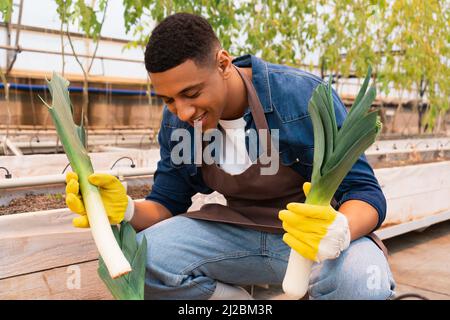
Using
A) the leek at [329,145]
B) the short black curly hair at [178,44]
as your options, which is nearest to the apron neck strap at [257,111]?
the short black curly hair at [178,44]

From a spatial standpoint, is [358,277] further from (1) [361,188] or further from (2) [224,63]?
(2) [224,63]

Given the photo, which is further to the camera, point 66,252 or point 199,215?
point 66,252

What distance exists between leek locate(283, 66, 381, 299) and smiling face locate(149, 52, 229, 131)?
0.29 metres

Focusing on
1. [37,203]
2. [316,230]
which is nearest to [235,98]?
[316,230]

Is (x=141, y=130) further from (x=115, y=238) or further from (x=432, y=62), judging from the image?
(x=115, y=238)

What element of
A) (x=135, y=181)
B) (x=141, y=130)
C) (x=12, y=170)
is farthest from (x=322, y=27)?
(x=12, y=170)

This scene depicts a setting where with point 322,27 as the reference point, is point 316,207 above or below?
below

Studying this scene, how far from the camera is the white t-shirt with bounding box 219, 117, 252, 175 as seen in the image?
149 centimetres

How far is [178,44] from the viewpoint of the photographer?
47.4 inches

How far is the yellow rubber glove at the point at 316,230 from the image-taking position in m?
1.08

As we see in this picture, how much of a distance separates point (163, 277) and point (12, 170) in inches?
53.1

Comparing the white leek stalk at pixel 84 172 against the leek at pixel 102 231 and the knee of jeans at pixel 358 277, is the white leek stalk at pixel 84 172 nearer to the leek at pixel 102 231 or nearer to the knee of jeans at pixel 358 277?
the leek at pixel 102 231

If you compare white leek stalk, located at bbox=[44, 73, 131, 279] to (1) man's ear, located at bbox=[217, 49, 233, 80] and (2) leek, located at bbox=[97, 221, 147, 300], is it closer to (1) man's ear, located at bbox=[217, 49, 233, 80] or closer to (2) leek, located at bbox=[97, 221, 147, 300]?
(2) leek, located at bbox=[97, 221, 147, 300]
